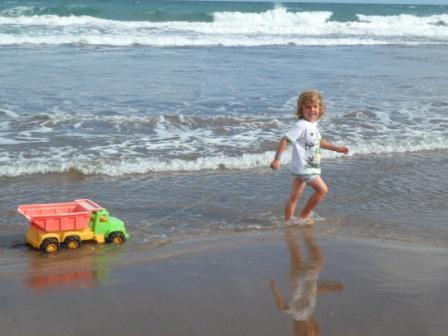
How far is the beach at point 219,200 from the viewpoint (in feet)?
12.7

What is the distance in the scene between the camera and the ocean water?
6496 millimetres

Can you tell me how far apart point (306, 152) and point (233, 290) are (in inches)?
88.9

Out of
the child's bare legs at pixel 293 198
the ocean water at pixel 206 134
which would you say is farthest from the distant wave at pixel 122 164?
the child's bare legs at pixel 293 198

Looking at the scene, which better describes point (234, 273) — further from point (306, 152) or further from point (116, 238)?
point (306, 152)

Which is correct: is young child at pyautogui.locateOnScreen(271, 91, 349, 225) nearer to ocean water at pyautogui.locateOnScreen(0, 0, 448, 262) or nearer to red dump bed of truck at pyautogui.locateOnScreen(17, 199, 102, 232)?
ocean water at pyautogui.locateOnScreen(0, 0, 448, 262)

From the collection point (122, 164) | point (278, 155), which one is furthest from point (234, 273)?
point (122, 164)

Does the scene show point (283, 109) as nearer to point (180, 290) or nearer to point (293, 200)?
point (293, 200)

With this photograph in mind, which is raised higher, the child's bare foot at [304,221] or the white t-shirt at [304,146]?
the white t-shirt at [304,146]

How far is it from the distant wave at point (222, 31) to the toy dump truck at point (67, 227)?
21036 mm

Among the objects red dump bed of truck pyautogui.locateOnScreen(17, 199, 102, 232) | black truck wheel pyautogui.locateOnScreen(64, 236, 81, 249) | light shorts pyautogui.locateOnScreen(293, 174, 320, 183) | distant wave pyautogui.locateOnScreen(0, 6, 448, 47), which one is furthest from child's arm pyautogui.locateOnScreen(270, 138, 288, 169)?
distant wave pyautogui.locateOnScreen(0, 6, 448, 47)

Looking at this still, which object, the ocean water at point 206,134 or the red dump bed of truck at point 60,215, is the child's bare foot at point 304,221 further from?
the red dump bed of truck at point 60,215

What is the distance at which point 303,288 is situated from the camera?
14.0 ft

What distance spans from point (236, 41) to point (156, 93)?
52.2 ft

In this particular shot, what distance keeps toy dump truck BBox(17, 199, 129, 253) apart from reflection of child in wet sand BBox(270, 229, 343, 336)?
1.45 meters
